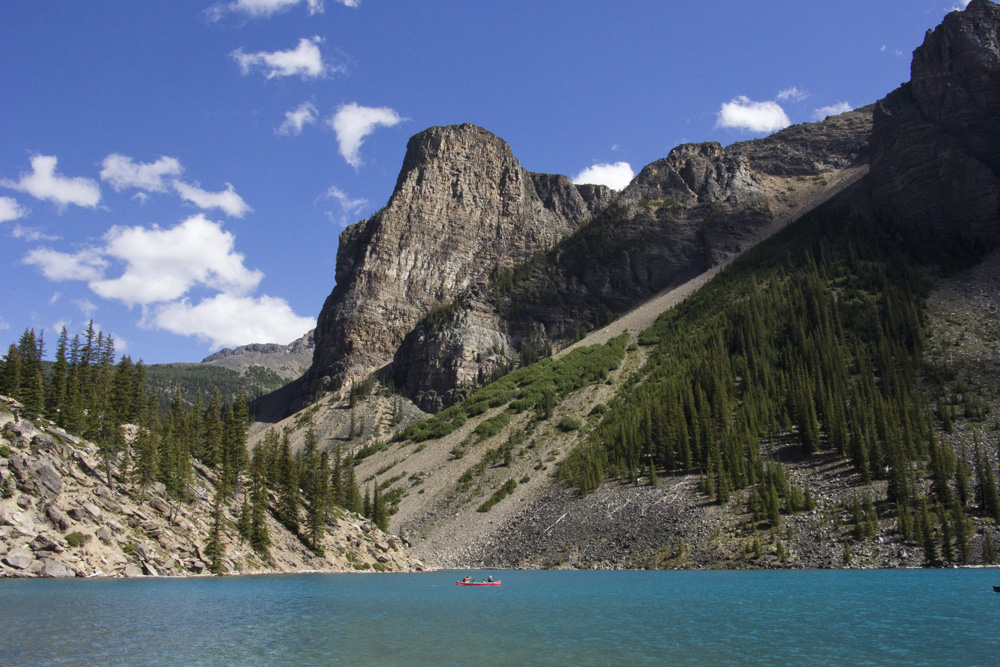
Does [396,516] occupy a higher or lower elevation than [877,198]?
lower

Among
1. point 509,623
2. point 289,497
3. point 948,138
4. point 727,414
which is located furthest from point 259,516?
point 948,138

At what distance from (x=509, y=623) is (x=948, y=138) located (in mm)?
170006

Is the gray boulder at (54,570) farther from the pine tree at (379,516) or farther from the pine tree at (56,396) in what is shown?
the pine tree at (379,516)

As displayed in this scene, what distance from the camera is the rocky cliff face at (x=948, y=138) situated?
14475 cm

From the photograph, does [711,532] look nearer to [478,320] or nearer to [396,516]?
[396,516]

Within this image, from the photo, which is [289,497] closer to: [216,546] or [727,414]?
[216,546]

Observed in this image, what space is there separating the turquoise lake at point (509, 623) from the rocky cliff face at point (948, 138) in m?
119

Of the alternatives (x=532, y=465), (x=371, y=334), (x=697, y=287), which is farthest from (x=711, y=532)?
(x=371, y=334)

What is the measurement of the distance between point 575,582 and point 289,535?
106 feet

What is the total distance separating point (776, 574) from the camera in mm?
60438

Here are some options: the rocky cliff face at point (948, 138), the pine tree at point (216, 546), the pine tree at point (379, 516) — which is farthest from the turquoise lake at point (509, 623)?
the rocky cliff face at point (948, 138)

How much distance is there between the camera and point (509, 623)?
114 ft

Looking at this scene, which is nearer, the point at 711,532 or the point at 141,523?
the point at 141,523

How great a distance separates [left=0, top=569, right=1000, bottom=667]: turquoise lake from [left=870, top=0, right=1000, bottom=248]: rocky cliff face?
391ft
